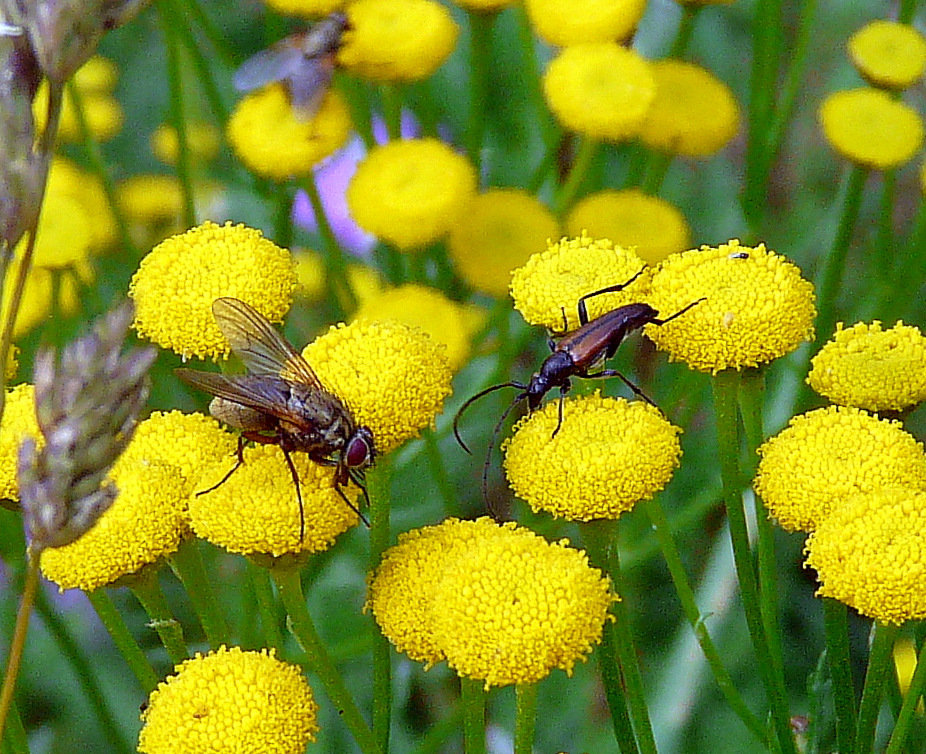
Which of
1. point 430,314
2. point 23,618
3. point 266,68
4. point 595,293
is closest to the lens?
point 23,618

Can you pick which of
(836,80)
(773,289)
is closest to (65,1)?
(773,289)

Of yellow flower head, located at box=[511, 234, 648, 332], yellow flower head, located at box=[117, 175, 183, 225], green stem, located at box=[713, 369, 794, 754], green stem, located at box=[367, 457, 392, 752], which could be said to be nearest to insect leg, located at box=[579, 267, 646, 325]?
yellow flower head, located at box=[511, 234, 648, 332]

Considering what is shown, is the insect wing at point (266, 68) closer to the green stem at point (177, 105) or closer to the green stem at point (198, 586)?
the green stem at point (177, 105)

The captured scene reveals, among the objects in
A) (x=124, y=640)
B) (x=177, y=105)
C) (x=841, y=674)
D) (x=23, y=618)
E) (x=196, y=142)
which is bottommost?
(x=196, y=142)

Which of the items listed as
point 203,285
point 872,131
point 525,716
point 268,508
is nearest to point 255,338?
A: point 203,285

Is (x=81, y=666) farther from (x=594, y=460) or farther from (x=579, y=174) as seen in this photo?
(x=579, y=174)

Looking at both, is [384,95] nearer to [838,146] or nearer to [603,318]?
[838,146]
